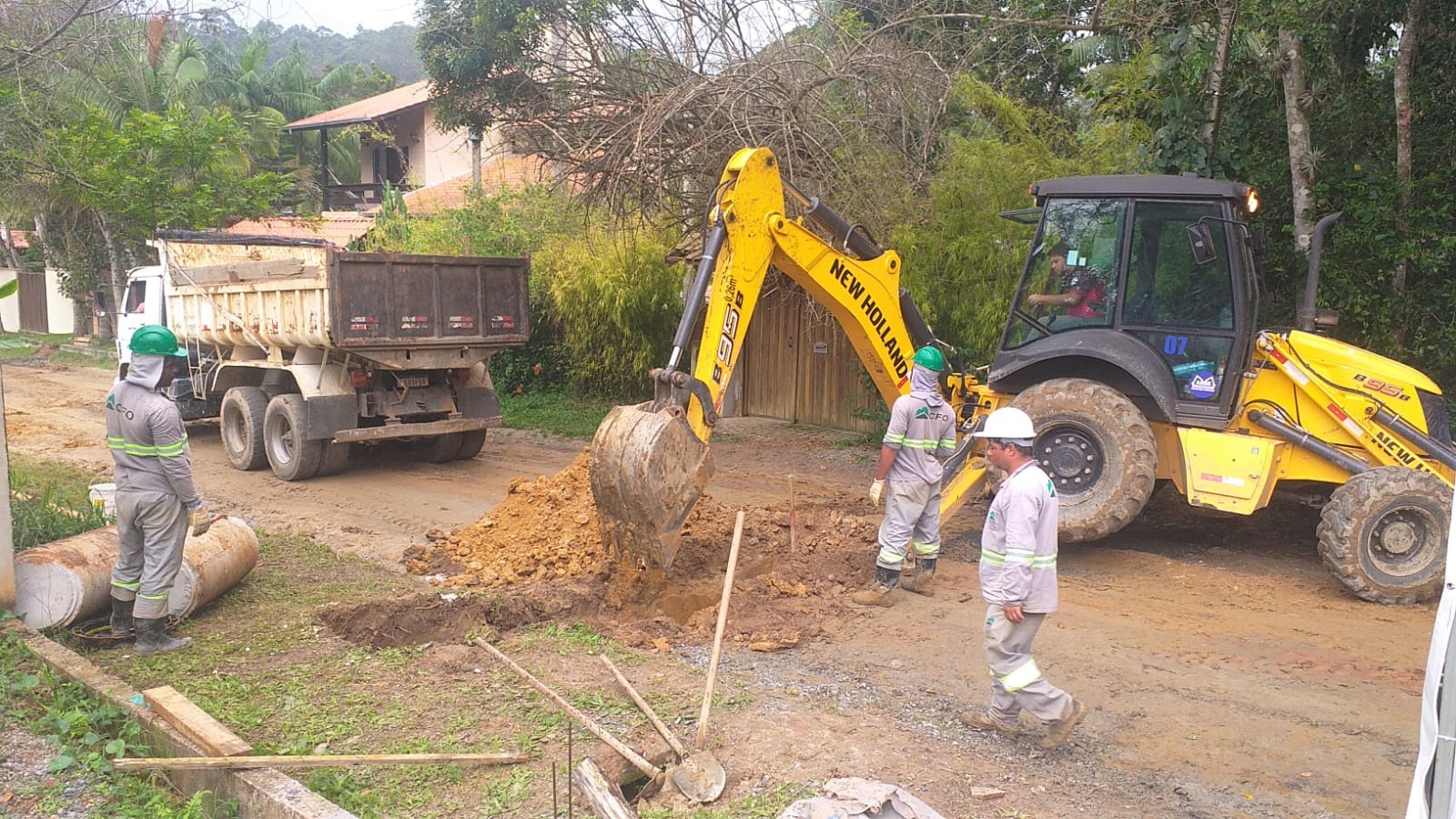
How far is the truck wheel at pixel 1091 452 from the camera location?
7191 millimetres

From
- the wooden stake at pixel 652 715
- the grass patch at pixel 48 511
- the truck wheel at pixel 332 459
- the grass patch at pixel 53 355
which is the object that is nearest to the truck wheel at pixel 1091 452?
the wooden stake at pixel 652 715

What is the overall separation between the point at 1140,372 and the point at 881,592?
2.43 metres

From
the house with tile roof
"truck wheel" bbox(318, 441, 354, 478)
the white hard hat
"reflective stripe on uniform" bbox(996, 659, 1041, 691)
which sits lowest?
"reflective stripe on uniform" bbox(996, 659, 1041, 691)

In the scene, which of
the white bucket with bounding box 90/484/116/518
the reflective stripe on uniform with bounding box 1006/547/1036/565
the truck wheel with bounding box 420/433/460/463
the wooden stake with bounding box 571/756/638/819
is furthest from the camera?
the truck wheel with bounding box 420/433/460/463

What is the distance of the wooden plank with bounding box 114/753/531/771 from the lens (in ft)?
13.8

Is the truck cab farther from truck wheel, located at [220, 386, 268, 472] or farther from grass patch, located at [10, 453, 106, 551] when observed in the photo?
grass patch, located at [10, 453, 106, 551]

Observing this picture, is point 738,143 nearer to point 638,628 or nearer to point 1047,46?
point 1047,46

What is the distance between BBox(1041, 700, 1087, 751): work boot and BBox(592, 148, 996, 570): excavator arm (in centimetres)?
245

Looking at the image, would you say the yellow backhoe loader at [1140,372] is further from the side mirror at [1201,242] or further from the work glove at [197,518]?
the work glove at [197,518]

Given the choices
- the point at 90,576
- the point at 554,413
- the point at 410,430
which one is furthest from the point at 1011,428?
the point at 554,413

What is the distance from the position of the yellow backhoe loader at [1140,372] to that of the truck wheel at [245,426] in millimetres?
6487

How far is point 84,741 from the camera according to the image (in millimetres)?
4680

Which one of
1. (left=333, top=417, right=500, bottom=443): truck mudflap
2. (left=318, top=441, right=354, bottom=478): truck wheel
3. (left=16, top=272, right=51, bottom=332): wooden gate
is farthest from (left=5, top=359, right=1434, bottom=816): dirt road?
(left=16, top=272, right=51, bottom=332): wooden gate

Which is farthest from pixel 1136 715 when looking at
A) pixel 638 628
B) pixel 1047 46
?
pixel 1047 46
